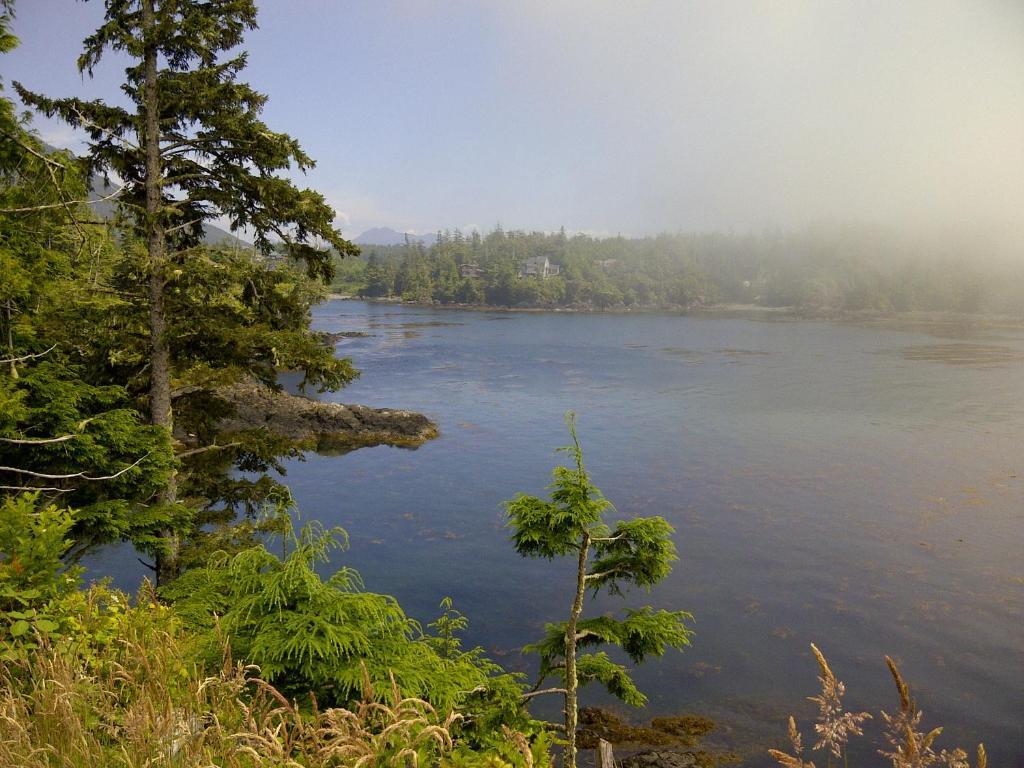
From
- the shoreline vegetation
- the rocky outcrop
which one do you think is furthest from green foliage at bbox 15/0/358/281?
the shoreline vegetation

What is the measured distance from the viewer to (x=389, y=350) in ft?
262

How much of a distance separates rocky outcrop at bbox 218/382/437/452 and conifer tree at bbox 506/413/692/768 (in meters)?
30.8

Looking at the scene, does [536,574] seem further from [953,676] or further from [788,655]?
[953,676]

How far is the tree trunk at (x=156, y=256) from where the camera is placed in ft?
37.3

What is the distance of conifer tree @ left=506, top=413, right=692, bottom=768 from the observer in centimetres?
764

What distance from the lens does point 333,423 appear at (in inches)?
1657

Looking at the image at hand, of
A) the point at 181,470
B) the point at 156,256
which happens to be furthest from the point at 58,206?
the point at 181,470

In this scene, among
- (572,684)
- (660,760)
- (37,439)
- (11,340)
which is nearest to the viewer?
(572,684)

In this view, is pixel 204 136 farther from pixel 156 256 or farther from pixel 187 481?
pixel 187 481

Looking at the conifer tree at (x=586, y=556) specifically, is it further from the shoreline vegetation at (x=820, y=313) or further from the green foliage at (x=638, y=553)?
the shoreline vegetation at (x=820, y=313)

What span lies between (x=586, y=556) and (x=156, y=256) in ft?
30.7

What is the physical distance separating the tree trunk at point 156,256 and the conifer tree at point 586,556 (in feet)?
22.8

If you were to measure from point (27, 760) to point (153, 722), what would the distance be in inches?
20.2

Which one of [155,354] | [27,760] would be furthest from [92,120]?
[27,760]
